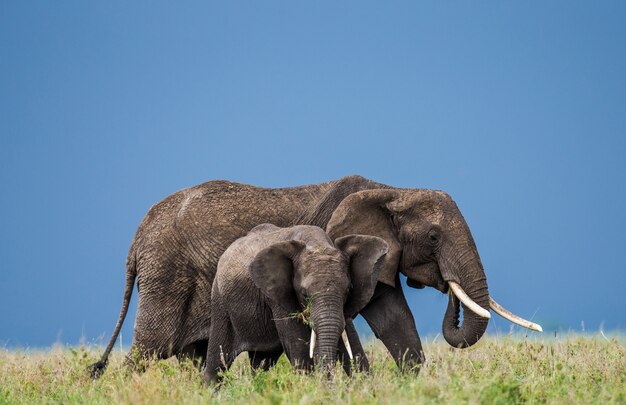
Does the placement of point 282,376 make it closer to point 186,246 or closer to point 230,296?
point 230,296

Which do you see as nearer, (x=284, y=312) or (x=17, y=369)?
(x=284, y=312)

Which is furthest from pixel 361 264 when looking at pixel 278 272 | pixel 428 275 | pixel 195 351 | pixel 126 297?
pixel 126 297

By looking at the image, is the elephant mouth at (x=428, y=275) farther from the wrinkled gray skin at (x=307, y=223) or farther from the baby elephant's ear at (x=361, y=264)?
the baby elephant's ear at (x=361, y=264)

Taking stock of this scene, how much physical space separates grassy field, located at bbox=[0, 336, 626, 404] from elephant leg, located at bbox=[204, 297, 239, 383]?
0.26m

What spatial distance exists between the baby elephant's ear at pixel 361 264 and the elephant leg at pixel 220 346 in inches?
66.6

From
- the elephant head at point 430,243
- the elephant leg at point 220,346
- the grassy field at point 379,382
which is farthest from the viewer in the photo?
the elephant head at point 430,243

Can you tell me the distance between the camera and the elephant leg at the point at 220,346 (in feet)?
37.9

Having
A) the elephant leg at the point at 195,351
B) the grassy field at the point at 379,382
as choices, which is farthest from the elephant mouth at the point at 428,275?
the elephant leg at the point at 195,351

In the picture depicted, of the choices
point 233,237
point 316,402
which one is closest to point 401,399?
point 316,402

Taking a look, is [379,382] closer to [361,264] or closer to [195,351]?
[361,264]

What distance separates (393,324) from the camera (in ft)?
40.5

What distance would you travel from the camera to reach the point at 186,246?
540 inches

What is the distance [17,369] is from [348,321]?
17.1 ft

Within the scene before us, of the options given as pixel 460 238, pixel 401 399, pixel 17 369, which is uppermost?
pixel 460 238
